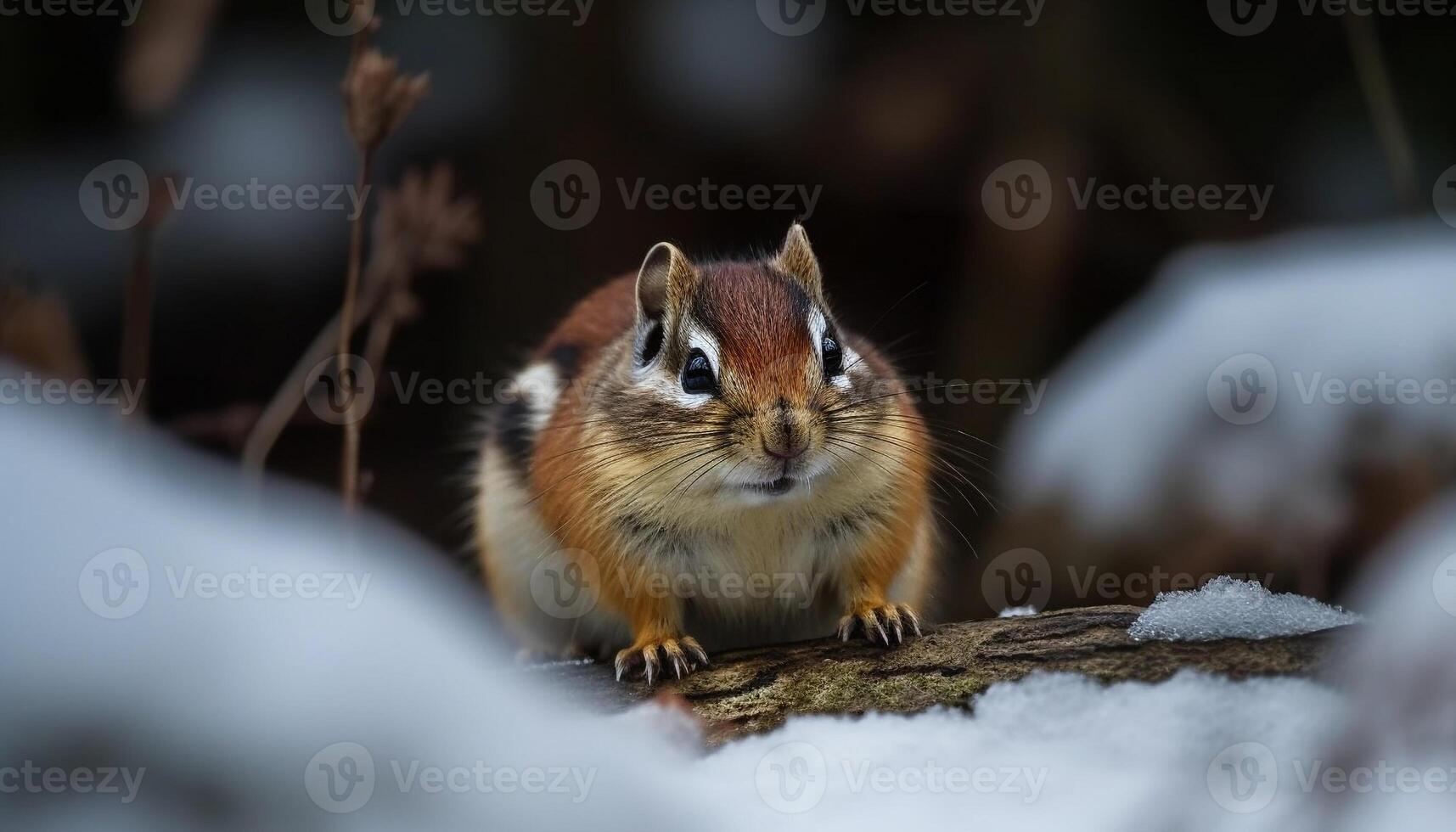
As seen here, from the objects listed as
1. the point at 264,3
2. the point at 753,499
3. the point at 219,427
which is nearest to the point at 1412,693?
the point at 753,499

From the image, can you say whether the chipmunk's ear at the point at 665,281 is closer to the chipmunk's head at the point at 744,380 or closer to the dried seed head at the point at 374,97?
the chipmunk's head at the point at 744,380

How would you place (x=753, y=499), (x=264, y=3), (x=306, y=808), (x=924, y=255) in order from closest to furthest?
(x=306, y=808) → (x=753, y=499) → (x=264, y=3) → (x=924, y=255)

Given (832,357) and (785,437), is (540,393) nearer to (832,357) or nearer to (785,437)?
(832,357)

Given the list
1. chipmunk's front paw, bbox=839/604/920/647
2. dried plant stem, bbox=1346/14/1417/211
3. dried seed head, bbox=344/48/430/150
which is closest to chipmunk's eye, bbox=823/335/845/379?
chipmunk's front paw, bbox=839/604/920/647

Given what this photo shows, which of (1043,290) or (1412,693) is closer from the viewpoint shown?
(1412,693)

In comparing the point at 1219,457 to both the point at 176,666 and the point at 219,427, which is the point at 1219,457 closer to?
the point at 219,427
